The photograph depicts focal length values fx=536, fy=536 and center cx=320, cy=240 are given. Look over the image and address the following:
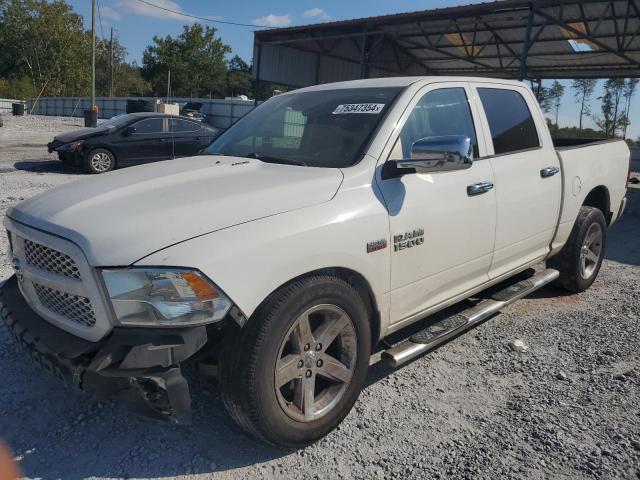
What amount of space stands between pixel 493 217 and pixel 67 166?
11905 millimetres

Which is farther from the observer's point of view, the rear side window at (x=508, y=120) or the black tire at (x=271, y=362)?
the rear side window at (x=508, y=120)

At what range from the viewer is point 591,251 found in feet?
17.6

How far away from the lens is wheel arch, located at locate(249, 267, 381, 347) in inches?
106

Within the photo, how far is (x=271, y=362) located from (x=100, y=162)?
11.6m

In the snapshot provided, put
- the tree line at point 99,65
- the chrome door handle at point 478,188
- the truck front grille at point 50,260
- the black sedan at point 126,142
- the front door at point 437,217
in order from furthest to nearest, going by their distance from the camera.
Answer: the tree line at point 99,65
the black sedan at point 126,142
the chrome door handle at point 478,188
the front door at point 437,217
the truck front grille at point 50,260

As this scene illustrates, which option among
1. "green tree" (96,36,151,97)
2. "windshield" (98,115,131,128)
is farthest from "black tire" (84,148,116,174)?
"green tree" (96,36,151,97)

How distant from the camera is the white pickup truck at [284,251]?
89.0 inches

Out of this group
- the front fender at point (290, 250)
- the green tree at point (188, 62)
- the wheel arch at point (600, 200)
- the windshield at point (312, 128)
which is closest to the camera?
the front fender at point (290, 250)

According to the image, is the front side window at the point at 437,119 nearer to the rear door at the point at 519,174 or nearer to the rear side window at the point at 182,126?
the rear door at the point at 519,174

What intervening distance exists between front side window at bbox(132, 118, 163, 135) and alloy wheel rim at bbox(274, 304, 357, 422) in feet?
37.9

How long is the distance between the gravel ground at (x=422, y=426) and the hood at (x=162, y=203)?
3.32 feet

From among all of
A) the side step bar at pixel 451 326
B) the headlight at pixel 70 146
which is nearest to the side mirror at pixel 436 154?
the side step bar at pixel 451 326

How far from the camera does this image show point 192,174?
10.3ft

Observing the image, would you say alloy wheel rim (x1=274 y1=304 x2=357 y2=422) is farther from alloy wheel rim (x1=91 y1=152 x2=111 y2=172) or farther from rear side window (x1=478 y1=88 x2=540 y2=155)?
alloy wheel rim (x1=91 y1=152 x2=111 y2=172)
